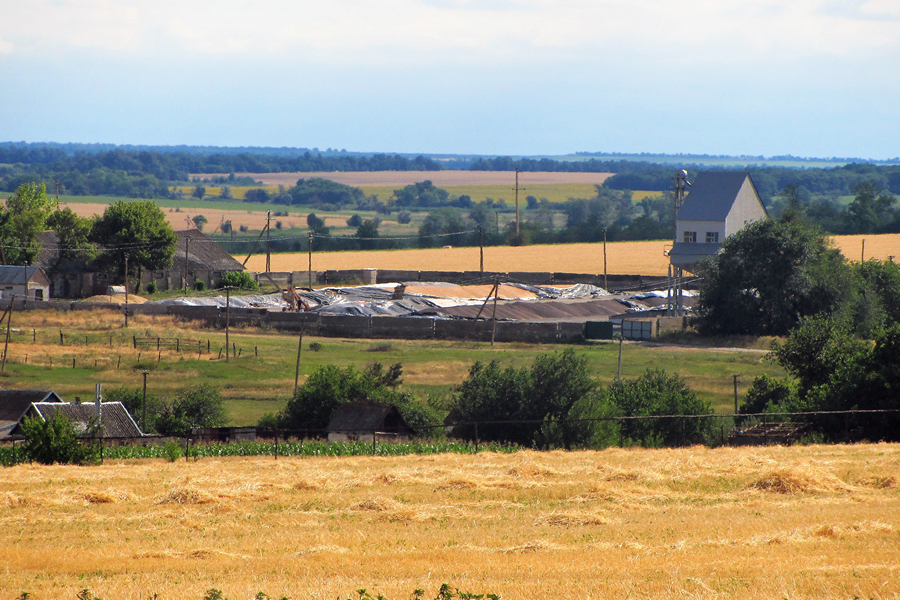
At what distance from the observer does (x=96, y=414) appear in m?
34.6

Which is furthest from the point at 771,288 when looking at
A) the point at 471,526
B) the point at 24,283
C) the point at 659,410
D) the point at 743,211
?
the point at 24,283

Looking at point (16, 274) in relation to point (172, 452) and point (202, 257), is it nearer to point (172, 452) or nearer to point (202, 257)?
point (202, 257)

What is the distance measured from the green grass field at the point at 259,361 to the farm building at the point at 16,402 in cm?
359

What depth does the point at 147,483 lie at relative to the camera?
76.9ft

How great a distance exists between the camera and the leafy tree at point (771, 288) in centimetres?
6100

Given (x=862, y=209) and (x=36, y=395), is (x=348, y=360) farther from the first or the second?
(x=862, y=209)

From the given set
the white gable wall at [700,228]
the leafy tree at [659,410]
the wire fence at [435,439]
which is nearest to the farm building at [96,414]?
the wire fence at [435,439]

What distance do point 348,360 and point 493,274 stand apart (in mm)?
43664

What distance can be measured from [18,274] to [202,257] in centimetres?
1634

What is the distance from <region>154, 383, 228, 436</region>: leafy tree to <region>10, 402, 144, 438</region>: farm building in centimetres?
154

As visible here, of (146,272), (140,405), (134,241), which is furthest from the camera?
(146,272)

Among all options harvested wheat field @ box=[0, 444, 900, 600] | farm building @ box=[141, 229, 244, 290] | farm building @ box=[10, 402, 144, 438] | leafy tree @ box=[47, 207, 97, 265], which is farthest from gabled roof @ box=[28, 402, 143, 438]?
leafy tree @ box=[47, 207, 97, 265]

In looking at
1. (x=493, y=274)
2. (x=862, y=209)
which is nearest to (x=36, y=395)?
(x=493, y=274)

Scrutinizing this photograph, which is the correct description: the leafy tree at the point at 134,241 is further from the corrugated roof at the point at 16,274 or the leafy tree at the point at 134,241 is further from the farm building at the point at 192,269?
the corrugated roof at the point at 16,274
